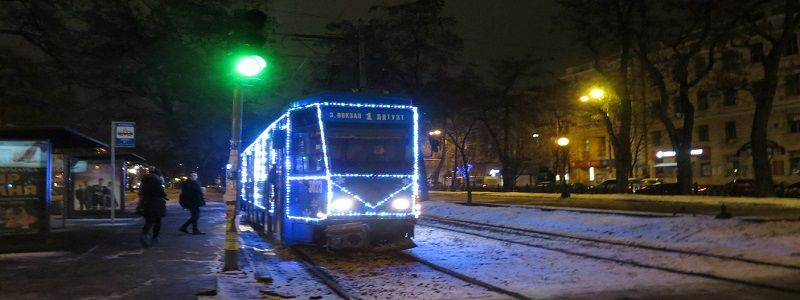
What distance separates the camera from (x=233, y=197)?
11367 mm

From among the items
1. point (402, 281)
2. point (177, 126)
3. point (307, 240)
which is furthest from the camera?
point (177, 126)

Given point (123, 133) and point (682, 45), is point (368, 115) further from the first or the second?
point (682, 45)

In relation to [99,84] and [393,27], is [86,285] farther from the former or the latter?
[393,27]

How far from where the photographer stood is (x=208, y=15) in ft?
112

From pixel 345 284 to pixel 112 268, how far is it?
420 centimetres

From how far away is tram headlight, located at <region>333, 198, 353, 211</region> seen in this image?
12.9 meters

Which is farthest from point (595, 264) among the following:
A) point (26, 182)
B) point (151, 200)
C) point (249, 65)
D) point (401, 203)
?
point (26, 182)

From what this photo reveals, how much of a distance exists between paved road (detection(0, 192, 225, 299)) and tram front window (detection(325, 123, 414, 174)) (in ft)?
10.0

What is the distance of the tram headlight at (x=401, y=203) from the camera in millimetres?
13430

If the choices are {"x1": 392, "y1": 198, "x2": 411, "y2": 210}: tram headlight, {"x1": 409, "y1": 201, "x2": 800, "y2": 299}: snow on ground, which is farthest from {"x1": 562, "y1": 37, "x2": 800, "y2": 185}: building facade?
{"x1": 392, "y1": 198, "x2": 411, "y2": 210}: tram headlight

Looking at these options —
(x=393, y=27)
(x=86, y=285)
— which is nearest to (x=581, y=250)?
(x=86, y=285)

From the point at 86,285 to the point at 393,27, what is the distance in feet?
123

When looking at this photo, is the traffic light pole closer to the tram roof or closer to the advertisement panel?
the tram roof

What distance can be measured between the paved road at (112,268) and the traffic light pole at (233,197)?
0.40 m
